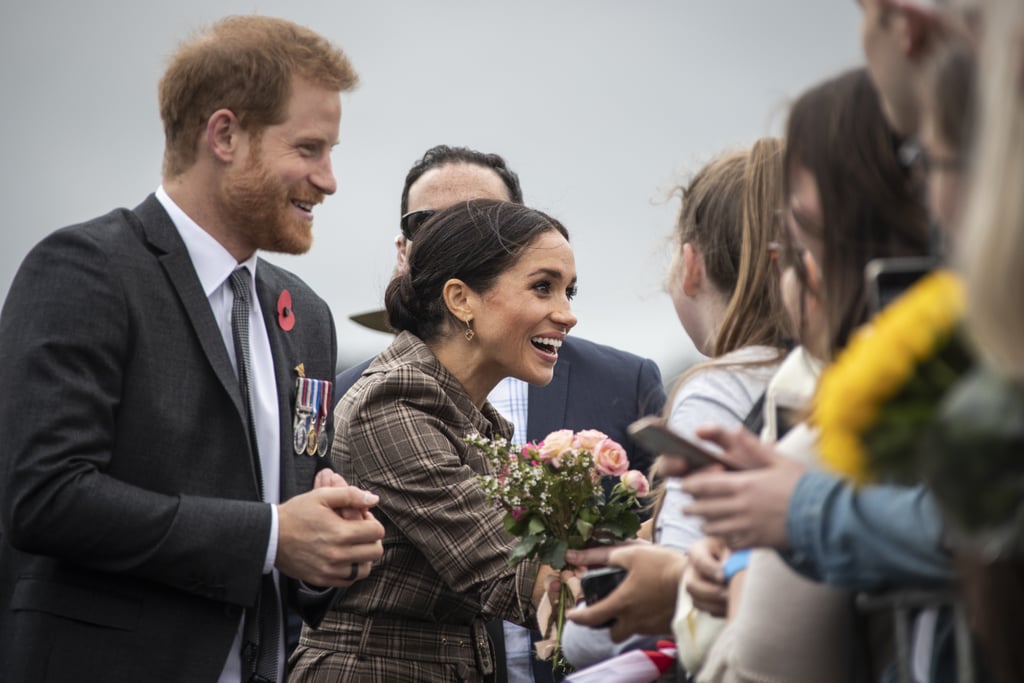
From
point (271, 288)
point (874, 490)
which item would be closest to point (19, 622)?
point (271, 288)

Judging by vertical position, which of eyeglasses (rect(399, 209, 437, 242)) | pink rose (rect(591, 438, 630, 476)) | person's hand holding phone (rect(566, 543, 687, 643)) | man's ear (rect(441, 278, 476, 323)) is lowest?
person's hand holding phone (rect(566, 543, 687, 643))

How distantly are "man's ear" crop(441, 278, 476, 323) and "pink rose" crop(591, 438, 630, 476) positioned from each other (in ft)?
3.61

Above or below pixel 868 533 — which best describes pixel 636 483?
below

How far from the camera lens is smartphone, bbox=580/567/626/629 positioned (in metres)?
3.10

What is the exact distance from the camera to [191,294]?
11.6 feet

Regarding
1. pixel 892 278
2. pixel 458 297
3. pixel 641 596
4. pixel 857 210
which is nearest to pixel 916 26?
pixel 892 278

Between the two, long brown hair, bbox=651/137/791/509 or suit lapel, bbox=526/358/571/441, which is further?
suit lapel, bbox=526/358/571/441

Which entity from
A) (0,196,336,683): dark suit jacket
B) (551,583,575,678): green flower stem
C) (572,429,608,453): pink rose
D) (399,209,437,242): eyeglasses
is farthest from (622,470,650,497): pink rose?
(399,209,437,242): eyeglasses

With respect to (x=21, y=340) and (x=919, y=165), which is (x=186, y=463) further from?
(x=919, y=165)

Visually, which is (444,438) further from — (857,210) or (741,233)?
(857,210)

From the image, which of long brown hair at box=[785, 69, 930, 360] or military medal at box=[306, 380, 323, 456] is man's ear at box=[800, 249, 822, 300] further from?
military medal at box=[306, 380, 323, 456]

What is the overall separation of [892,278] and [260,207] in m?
2.26

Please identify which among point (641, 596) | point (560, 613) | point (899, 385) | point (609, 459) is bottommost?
point (560, 613)

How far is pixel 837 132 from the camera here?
2.39 metres
